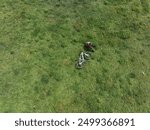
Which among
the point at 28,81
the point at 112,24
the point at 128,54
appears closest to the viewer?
the point at 28,81

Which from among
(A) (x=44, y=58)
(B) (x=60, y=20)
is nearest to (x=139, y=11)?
(B) (x=60, y=20)

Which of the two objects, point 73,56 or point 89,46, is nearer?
point 73,56

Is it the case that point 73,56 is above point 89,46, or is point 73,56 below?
below

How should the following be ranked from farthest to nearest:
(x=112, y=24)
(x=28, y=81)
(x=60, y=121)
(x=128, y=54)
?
1. (x=112, y=24)
2. (x=128, y=54)
3. (x=28, y=81)
4. (x=60, y=121)

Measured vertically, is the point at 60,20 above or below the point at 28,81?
above

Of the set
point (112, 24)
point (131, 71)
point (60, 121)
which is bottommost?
point (60, 121)

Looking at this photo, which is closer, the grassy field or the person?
the grassy field

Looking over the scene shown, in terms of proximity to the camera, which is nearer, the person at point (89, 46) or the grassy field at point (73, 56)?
the grassy field at point (73, 56)

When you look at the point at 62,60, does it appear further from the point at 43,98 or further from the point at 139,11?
the point at 139,11
